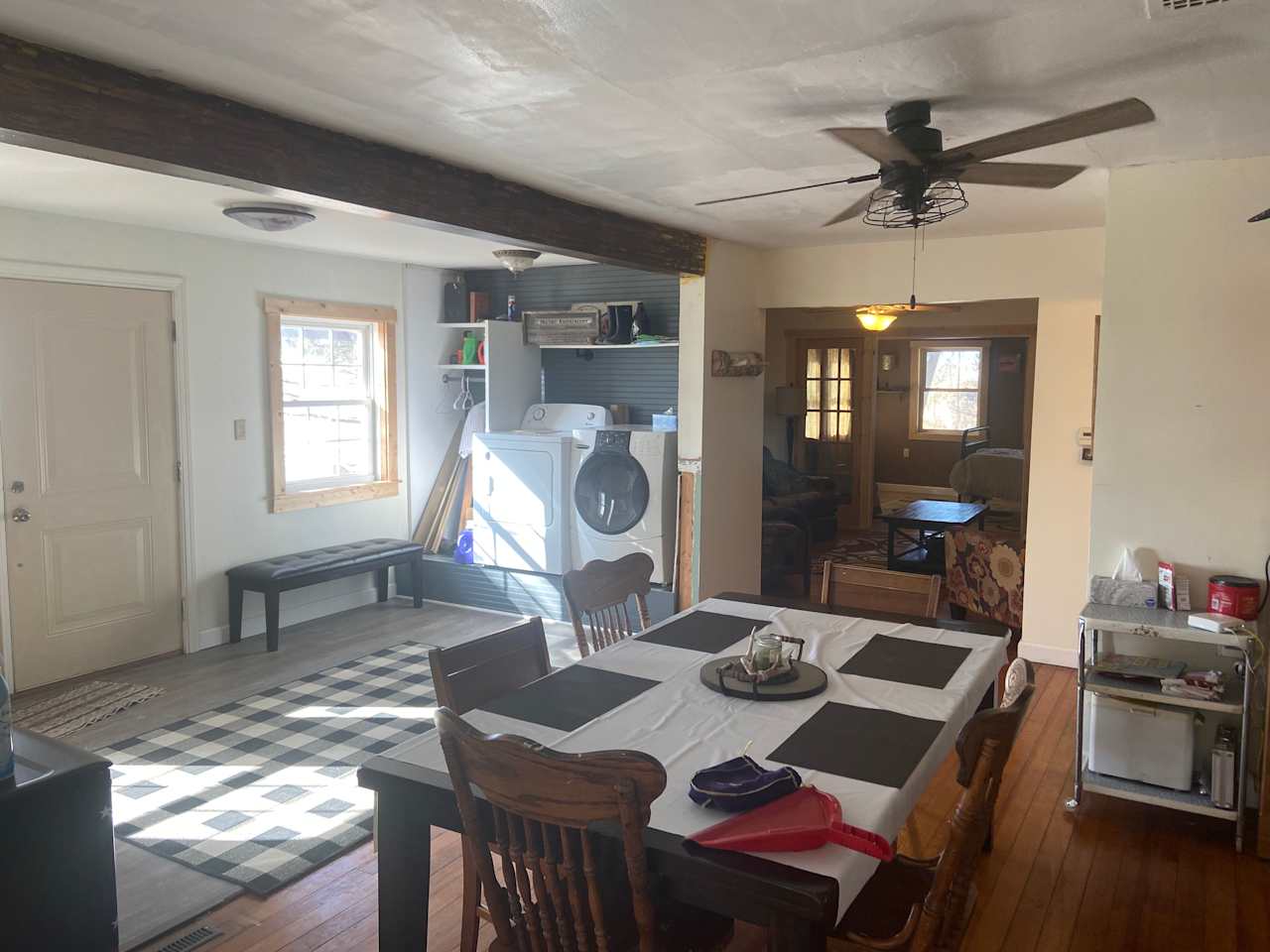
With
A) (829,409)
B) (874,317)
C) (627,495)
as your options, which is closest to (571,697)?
(627,495)

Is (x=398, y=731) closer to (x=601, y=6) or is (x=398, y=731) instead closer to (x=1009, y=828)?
(x=1009, y=828)

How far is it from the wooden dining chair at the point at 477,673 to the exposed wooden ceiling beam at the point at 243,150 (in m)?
1.44

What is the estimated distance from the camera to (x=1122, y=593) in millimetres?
3398

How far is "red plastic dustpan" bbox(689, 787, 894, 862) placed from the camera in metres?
1.62

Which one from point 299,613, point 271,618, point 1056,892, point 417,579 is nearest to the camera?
point 1056,892

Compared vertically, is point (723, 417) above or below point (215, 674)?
above

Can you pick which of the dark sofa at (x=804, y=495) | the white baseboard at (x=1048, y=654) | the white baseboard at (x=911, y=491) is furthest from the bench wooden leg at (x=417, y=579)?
the white baseboard at (x=911, y=491)

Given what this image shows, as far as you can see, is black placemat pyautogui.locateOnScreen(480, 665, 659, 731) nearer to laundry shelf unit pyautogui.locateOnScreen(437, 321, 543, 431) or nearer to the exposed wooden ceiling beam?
the exposed wooden ceiling beam

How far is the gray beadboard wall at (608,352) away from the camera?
19.4 feet

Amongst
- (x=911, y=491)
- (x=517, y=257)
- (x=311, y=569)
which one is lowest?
(x=911, y=491)

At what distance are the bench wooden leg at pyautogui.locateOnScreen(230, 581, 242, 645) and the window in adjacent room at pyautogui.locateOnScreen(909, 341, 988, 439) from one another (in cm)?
858

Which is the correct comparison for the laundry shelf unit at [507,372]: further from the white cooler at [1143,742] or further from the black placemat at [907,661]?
the white cooler at [1143,742]

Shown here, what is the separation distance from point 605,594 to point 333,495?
336cm

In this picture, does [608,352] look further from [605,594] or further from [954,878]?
[954,878]
